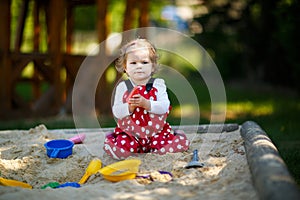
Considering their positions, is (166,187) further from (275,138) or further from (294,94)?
(294,94)

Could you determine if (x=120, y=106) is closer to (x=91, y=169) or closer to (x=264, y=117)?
(x=91, y=169)

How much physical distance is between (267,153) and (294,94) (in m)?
6.22

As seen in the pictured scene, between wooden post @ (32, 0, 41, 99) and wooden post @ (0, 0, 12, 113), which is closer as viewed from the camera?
wooden post @ (0, 0, 12, 113)

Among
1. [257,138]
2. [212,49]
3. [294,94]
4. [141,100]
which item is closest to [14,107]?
[141,100]

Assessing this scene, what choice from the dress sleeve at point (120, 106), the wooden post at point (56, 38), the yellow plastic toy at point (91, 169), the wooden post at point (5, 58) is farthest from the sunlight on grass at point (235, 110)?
the yellow plastic toy at point (91, 169)

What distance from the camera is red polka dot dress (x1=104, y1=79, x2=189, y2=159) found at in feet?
9.68

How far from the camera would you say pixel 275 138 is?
4.22 metres

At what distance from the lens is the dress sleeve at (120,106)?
9.54 feet

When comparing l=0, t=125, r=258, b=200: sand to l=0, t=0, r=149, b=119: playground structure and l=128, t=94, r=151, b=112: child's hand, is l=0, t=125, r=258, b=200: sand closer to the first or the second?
l=128, t=94, r=151, b=112: child's hand

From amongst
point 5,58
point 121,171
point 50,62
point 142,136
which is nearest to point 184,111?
point 50,62

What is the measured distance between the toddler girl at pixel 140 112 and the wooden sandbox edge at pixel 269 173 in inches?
24.4

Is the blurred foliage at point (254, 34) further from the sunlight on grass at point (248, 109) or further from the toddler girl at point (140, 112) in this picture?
the toddler girl at point (140, 112)

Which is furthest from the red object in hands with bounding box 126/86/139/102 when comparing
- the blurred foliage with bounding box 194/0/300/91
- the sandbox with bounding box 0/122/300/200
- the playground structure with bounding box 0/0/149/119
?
the blurred foliage with bounding box 194/0/300/91

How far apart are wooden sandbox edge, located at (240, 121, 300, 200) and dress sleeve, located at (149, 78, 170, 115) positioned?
2.01ft
